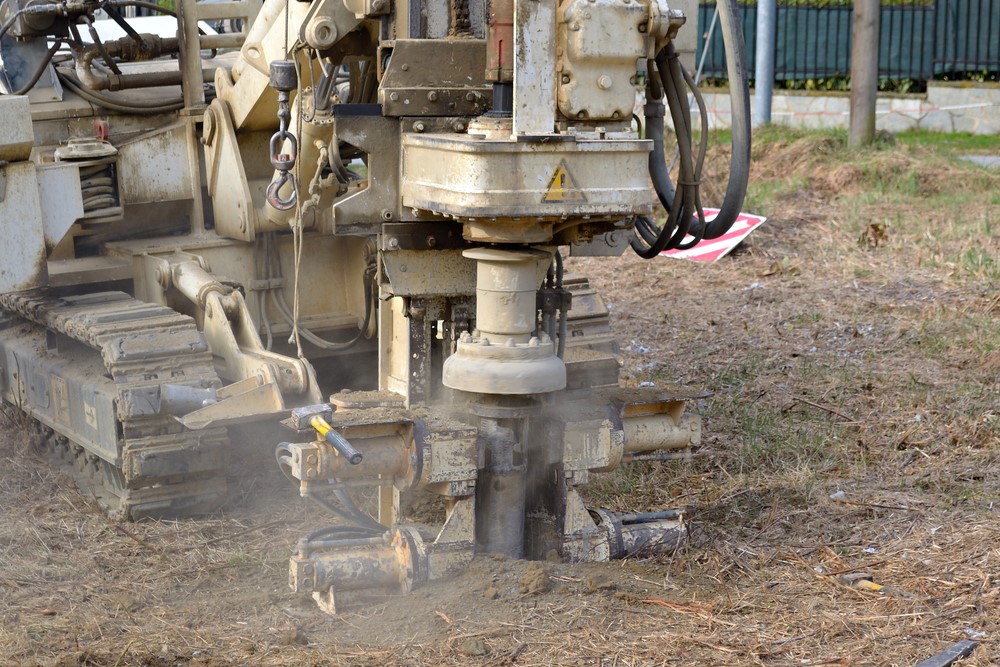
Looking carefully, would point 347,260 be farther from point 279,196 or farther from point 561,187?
point 561,187

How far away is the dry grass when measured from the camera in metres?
4.35

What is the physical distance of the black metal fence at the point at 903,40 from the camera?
17062 mm

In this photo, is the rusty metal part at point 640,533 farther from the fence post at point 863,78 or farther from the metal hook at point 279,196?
the fence post at point 863,78

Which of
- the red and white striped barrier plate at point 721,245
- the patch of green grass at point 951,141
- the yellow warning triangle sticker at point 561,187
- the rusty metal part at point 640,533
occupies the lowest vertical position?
the rusty metal part at point 640,533

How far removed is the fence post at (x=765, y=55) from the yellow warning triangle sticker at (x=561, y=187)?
10.5 metres

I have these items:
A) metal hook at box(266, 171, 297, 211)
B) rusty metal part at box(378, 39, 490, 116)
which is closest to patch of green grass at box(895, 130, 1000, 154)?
metal hook at box(266, 171, 297, 211)

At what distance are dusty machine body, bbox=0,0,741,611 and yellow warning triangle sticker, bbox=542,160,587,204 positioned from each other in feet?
0.04

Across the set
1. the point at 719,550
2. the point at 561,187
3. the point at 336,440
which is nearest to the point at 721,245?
the point at 719,550

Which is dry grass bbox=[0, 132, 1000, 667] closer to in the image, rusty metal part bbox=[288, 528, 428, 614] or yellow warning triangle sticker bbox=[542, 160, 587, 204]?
rusty metal part bbox=[288, 528, 428, 614]

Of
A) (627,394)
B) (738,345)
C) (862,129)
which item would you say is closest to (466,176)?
(627,394)

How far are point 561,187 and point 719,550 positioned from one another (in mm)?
1592

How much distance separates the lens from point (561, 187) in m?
4.33

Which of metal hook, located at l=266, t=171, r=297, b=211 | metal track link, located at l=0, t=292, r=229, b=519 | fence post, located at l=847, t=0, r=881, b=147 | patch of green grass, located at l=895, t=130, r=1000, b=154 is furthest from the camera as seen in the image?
patch of green grass, located at l=895, t=130, r=1000, b=154

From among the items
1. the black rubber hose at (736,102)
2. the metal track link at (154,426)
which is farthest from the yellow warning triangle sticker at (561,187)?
the metal track link at (154,426)
